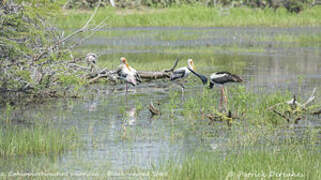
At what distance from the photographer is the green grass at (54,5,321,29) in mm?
40250

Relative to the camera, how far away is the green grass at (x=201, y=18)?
132ft

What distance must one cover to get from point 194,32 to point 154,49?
7568mm

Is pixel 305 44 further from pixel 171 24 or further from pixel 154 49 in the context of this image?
pixel 171 24

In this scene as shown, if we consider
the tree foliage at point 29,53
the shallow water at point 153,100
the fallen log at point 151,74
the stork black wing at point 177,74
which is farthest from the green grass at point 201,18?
the tree foliage at point 29,53

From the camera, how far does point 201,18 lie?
41.8 metres

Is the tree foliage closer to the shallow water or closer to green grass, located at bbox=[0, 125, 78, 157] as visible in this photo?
the shallow water

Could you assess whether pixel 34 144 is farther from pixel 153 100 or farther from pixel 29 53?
pixel 153 100

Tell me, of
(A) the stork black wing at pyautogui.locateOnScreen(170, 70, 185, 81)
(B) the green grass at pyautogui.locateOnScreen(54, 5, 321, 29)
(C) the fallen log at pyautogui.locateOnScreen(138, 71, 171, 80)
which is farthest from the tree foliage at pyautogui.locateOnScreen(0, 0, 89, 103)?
(B) the green grass at pyautogui.locateOnScreen(54, 5, 321, 29)

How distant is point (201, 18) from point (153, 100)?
26008 mm

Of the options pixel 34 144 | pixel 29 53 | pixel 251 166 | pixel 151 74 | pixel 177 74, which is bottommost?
pixel 151 74

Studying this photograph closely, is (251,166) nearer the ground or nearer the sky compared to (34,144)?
nearer the sky

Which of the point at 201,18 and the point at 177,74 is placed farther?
the point at 201,18

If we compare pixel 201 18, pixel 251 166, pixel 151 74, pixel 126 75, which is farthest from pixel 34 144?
pixel 201 18

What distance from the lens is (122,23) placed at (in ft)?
137
